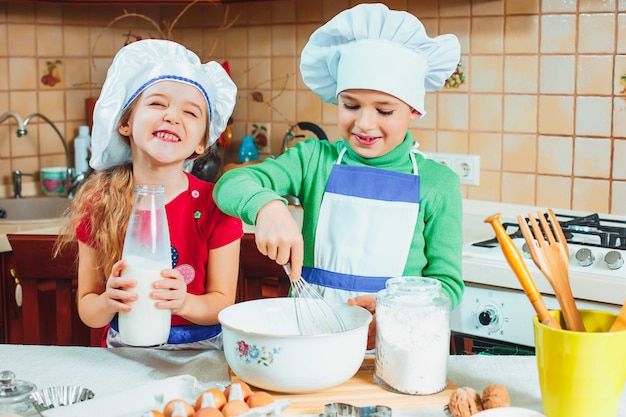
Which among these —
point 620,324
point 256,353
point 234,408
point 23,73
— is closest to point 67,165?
point 23,73

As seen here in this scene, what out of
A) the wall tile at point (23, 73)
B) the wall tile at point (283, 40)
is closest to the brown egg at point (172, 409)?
the wall tile at point (283, 40)

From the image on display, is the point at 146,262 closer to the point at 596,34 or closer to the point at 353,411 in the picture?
the point at 353,411

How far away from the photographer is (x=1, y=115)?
8.74 ft

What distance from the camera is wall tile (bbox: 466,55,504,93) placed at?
7.57 feet

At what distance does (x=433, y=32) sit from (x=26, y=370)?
5.35 ft

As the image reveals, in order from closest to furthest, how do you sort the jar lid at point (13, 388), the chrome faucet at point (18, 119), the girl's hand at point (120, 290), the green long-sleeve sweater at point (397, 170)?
the jar lid at point (13, 388), the girl's hand at point (120, 290), the green long-sleeve sweater at point (397, 170), the chrome faucet at point (18, 119)

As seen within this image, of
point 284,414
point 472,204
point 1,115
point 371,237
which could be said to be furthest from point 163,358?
point 1,115

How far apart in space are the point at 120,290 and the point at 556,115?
147 centimetres

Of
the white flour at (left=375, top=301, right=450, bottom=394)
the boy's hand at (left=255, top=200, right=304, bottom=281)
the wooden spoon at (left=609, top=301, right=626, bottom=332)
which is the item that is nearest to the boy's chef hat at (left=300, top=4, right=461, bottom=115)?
the boy's hand at (left=255, top=200, right=304, bottom=281)

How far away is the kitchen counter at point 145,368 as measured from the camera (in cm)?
110

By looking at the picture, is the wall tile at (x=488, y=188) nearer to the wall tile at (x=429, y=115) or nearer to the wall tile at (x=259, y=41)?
the wall tile at (x=429, y=115)

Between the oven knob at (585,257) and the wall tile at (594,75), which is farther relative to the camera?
the wall tile at (594,75)

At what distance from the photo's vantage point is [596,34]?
215 centimetres

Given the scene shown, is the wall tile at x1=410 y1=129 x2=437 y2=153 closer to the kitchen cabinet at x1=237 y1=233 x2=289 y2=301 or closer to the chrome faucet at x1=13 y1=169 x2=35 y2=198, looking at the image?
the kitchen cabinet at x1=237 y1=233 x2=289 y2=301
